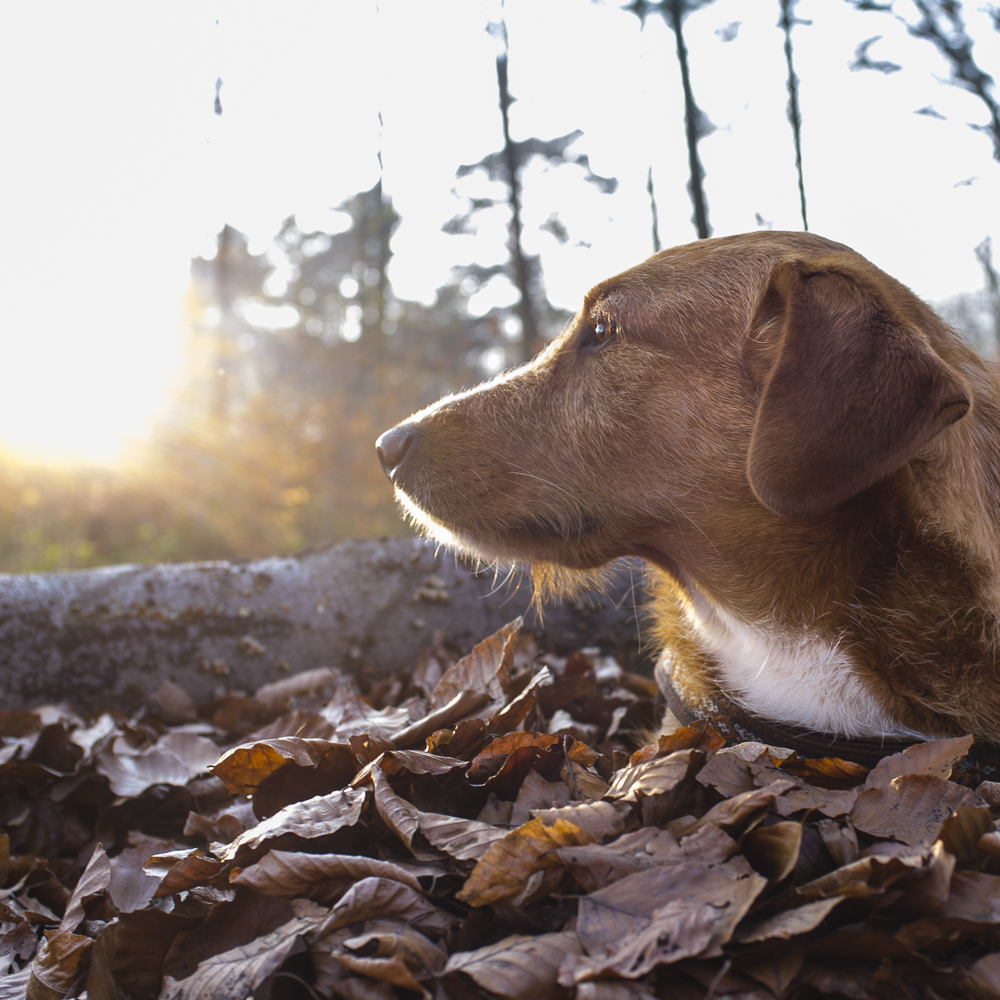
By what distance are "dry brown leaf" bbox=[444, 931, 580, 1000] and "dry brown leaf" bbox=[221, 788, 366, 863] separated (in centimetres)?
47

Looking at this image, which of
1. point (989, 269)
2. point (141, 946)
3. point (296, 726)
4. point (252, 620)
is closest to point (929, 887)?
point (141, 946)

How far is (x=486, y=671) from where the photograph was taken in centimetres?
275

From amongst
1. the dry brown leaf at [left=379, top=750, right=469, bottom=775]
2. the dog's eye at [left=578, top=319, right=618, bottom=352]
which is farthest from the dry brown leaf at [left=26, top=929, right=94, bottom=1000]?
the dog's eye at [left=578, top=319, right=618, bottom=352]

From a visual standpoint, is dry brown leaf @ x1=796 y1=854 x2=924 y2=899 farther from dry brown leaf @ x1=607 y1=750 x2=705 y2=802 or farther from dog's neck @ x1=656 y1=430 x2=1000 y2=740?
dog's neck @ x1=656 y1=430 x2=1000 y2=740

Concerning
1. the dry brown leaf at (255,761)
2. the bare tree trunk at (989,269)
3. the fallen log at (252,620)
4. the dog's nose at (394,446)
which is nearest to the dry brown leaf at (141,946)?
the dry brown leaf at (255,761)

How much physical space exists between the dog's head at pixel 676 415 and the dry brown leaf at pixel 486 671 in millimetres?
343

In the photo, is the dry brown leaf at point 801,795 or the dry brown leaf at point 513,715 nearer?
the dry brown leaf at point 801,795

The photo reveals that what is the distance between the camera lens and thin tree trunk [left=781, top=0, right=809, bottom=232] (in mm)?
6828

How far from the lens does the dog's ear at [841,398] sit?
6.12 feet

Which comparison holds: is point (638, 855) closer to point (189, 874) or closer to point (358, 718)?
point (189, 874)

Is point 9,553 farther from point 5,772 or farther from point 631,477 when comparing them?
point 631,477

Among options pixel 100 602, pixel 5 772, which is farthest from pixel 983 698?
pixel 100 602

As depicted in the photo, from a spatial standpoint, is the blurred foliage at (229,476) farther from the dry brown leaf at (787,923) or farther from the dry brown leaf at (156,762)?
the dry brown leaf at (787,923)

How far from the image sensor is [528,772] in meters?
1.95
